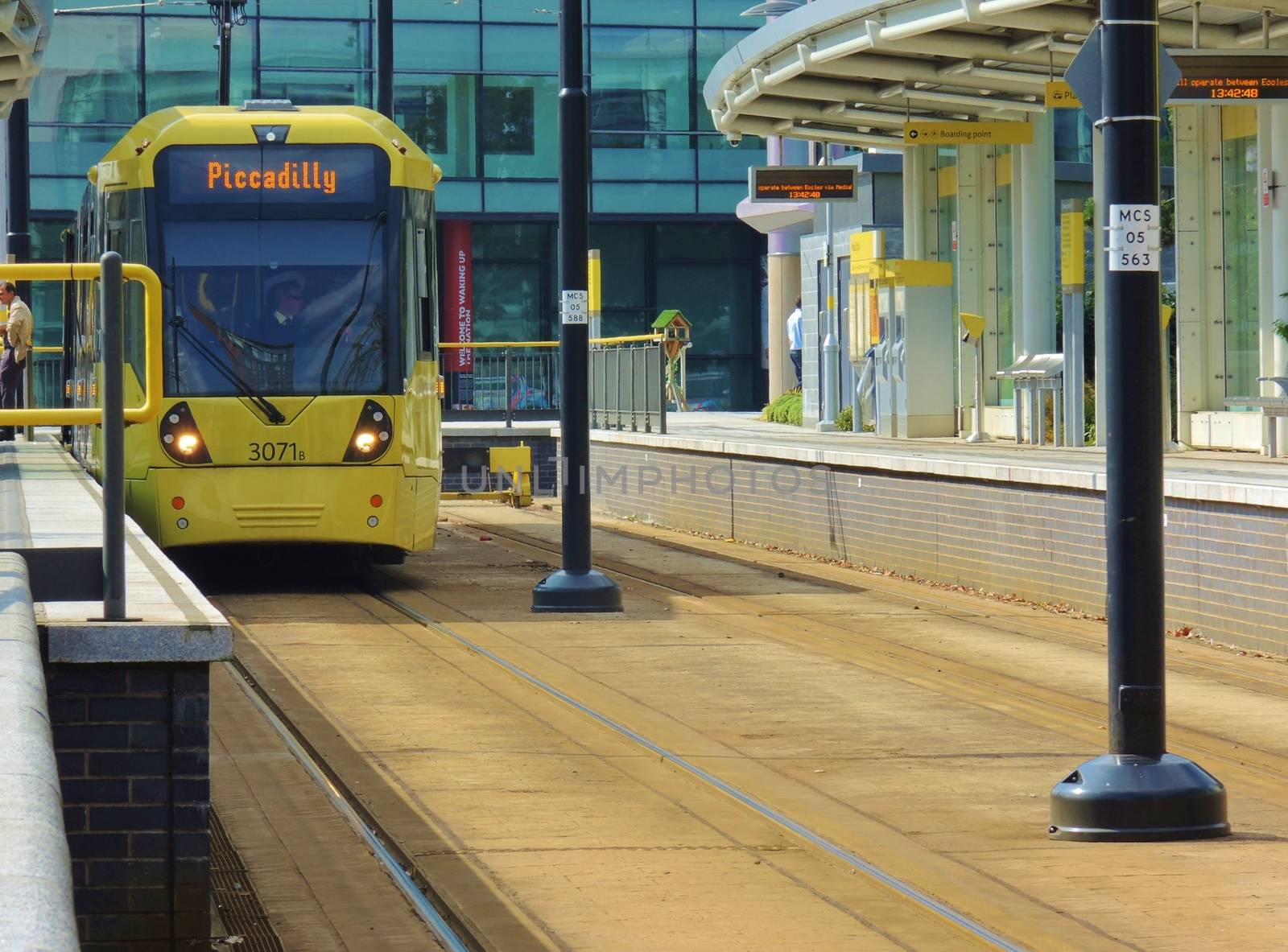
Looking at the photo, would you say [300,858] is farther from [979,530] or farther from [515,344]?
[515,344]

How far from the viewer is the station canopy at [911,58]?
18.5 metres

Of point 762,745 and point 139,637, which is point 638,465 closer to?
point 762,745

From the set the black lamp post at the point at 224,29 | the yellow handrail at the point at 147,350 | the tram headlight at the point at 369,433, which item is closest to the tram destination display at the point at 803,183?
the black lamp post at the point at 224,29

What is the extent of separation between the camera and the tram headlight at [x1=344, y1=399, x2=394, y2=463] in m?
15.3

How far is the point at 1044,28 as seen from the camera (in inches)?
728

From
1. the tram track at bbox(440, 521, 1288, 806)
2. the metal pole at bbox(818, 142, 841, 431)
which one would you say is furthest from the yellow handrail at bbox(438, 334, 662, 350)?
the tram track at bbox(440, 521, 1288, 806)

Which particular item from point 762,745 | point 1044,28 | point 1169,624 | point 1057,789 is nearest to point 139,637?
point 1057,789

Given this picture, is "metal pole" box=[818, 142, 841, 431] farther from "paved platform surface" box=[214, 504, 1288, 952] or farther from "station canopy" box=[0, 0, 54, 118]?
"paved platform surface" box=[214, 504, 1288, 952]

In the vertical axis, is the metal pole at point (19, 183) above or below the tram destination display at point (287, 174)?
above

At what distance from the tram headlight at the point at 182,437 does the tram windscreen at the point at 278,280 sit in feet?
0.69

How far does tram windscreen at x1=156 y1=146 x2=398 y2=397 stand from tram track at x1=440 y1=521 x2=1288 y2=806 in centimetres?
307

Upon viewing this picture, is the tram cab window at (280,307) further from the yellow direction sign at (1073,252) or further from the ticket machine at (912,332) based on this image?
the ticket machine at (912,332)

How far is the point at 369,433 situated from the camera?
602 inches

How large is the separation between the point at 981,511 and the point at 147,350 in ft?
31.3
